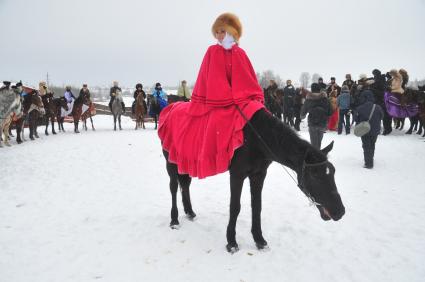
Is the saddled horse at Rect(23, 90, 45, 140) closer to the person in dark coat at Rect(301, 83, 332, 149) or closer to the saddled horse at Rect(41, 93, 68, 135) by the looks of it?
the saddled horse at Rect(41, 93, 68, 135)

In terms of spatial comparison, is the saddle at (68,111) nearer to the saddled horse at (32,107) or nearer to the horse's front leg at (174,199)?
the saddled horse at (32,107)

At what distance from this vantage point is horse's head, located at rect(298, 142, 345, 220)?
2.82 m

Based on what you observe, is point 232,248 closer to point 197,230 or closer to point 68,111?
point 197,230

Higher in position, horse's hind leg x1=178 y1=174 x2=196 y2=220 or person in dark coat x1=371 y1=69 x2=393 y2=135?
person in dark coat x1=371 y1=69 x2=393 y2=135

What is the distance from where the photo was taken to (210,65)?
345cm

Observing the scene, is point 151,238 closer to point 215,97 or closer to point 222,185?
point 215,97

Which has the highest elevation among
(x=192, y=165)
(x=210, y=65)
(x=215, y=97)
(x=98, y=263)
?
(x=210, y=65)

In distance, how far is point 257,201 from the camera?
11.6 feet

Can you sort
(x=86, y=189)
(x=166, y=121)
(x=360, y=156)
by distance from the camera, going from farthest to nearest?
(x=360, y=156), (x=86, y=189), (x=166, y=121)

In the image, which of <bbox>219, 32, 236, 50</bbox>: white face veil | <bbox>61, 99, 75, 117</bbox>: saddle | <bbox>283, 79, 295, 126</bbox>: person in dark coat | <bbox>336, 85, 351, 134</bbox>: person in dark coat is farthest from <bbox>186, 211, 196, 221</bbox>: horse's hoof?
<bbox>61, 99, 75, 117</bbox>: saddle

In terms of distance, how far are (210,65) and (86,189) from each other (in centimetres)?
420

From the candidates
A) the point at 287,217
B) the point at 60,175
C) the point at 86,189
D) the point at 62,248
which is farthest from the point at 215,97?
the point at 60,175

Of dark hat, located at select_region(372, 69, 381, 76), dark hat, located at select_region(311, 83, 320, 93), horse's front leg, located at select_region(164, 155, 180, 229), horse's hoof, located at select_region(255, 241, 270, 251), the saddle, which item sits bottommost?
horse's hoof, located at select_region(255, 241, 270, 251)

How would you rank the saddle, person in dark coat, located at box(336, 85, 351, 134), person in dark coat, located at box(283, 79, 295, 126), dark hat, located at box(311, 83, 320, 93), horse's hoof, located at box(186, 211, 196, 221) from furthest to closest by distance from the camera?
1. person in dark coat, located at box(283, 79, 295, 126)
2. the saddle
3. person in dark coat, located at box(336, 85, 351, 134)
4. dark hat, located at box(311, 83, 320, 93)
5. horse's hoof, located at box(186, 211, 196, 221)
